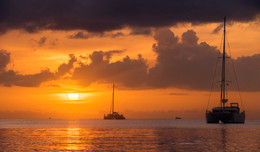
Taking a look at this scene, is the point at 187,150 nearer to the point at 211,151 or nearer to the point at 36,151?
the point at 211,151

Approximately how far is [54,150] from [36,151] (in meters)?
3.09

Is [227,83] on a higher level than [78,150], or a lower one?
higher

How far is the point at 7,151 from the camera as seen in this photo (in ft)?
219

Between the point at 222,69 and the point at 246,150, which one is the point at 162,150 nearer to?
the point at 246,150

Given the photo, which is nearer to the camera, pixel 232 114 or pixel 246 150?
pixel 246 150

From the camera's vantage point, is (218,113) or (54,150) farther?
(218,113)

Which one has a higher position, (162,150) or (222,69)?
(222,69)

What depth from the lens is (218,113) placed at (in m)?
197

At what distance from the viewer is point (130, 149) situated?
69688 millimetres

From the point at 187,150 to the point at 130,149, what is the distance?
936 centimetres

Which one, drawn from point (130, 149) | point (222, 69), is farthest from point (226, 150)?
point (222, 69)

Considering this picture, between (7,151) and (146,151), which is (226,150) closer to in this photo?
(146,151)

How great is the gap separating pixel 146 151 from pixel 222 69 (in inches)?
5329

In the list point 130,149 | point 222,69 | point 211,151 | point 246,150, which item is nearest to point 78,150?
point 130,149
